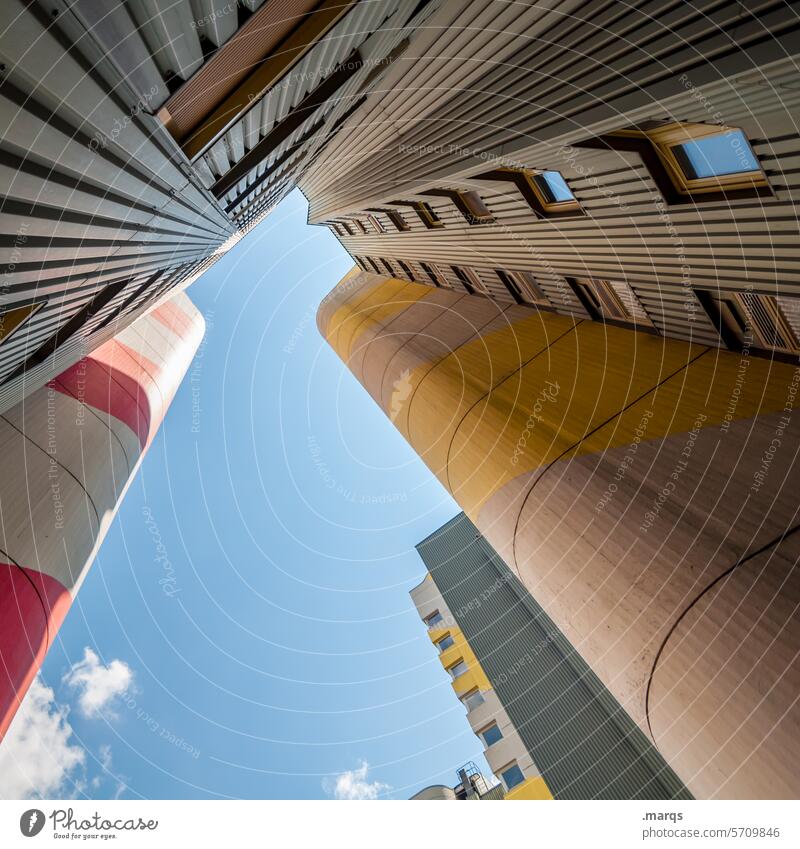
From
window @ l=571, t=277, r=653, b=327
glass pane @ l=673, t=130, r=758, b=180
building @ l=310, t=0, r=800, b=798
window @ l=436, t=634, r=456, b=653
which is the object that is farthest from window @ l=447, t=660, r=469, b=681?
glass pane @ l=673, t=130, r=758, b=180

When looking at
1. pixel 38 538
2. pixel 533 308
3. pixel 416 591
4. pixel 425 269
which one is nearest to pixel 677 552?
pixel 533 308

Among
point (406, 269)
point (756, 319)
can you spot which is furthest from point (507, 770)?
point (406, 269)

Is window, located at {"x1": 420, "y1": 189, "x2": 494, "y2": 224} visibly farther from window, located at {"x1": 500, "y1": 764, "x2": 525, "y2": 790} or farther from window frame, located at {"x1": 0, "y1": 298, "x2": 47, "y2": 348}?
window, located at {"x1": 500, "y1": 764, "x2": 525, "y2": 790}

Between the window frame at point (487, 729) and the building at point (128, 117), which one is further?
the window frame at point (487, 729)

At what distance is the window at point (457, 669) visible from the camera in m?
19.8

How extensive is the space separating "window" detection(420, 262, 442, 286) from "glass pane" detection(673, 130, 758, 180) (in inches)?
403

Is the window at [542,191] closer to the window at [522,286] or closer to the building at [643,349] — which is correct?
the building at [643,349]

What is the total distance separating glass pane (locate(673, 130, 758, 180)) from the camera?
3717 millimetres

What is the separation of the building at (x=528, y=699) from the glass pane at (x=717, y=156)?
1480 cm

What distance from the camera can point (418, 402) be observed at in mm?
9375

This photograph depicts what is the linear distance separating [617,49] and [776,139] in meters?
1.64

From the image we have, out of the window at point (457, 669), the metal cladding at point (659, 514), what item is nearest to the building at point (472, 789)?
the window at point (457, 669)

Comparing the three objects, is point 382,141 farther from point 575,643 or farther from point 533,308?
point 575,643

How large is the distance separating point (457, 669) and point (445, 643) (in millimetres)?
1585
